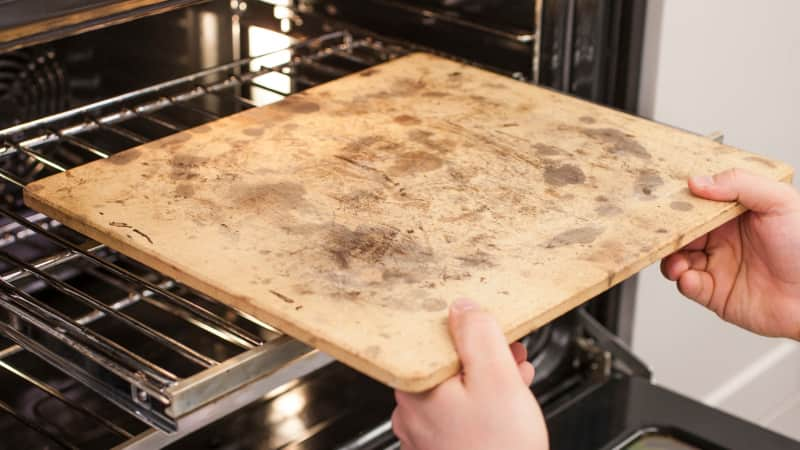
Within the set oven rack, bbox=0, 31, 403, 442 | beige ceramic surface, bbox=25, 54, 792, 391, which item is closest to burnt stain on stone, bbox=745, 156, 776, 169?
beige ceramic surface, bbox=25, 54, 792, 391

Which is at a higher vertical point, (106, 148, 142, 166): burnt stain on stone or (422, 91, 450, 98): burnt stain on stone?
(422, 91, 450, 98): burnt stain on stone

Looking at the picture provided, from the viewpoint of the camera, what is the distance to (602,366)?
4.49ft

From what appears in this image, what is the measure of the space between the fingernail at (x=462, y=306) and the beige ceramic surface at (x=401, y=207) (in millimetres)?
17

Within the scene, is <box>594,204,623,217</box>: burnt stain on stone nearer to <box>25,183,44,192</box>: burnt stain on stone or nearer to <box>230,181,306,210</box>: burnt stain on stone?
<box>230,181,306,210</box>: burnt stain on stone

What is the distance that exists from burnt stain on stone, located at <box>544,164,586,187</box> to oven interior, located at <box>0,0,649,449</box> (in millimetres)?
280

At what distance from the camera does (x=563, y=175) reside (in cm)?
99

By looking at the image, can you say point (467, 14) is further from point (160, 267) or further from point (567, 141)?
point (160, 267)

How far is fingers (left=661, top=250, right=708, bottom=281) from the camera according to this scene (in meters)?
1.14

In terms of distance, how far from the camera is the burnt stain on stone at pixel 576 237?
0.88 metres

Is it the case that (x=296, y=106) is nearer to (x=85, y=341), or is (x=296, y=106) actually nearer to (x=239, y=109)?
(x=239, y=109)

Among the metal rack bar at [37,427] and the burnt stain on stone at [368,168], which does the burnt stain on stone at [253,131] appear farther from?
the metal rack bar at [37,427]

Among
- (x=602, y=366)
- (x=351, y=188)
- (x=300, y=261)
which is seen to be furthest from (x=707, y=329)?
(x=300, y=261)

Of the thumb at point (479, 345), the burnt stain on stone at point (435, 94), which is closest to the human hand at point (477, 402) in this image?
the thumb at point (479, 345)

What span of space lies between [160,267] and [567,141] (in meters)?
0.40
